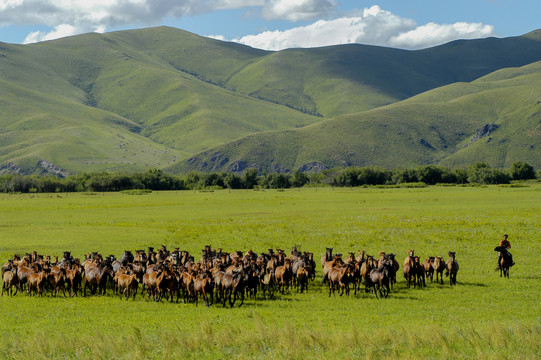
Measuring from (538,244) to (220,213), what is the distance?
4434 cm

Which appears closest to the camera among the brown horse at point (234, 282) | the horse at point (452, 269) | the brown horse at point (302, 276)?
the brown horse at point (234, 282)

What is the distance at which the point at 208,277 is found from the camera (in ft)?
76.6

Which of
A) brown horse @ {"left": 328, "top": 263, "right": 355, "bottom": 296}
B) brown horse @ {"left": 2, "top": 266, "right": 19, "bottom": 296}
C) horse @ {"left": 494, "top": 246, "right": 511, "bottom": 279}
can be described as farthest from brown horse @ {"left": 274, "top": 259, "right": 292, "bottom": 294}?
brown horse @ {"left": 2, "top": 266, "right": 19, "bottom": 296}

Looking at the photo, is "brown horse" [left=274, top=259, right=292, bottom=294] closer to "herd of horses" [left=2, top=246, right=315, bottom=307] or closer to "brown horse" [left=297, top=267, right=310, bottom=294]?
"herd of horses" [left=2, top=246, right=315, bottom=307]

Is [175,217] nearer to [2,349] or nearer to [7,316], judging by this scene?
[7,316]

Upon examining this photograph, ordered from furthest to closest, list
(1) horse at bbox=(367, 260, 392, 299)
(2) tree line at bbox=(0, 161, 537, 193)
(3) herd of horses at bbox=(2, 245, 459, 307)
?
(2) tree line at bbox=(0, 161, 537, 193)
(1) horse at bbox=(367, 260, 392, 299)
(3) herd of horses at bbox=(2, 245, 459, 307)

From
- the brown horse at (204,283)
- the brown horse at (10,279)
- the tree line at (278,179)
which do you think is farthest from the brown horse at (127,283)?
the tree line at (278,179)

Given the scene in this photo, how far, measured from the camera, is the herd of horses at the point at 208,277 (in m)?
23.9

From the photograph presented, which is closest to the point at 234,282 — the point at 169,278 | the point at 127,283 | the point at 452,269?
the point at 169,278

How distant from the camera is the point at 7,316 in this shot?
21828 mm

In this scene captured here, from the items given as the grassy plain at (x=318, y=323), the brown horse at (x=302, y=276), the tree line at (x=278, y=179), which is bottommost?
the grassy plain at (x=318, y=323)

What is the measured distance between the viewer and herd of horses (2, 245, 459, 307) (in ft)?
78.3

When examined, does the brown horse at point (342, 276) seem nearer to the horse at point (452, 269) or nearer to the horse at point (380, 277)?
the horse at point (380, 277)

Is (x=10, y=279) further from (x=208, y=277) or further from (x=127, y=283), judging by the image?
(x=208, y=277)
